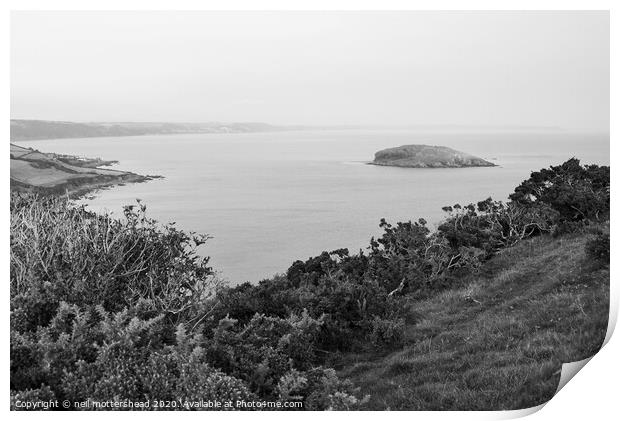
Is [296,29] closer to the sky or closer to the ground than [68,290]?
closer to the sky

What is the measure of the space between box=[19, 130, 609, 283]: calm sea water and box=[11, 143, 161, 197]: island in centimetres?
10

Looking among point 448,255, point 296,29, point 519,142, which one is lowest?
point 448,255

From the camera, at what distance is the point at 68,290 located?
18.7 ft

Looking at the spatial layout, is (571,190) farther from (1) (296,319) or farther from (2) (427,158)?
(1) (296,319)

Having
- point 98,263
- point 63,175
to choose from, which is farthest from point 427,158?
point 63,175

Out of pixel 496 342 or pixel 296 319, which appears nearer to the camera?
pixel 496 342

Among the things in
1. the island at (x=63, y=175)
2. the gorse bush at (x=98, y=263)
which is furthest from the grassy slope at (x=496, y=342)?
the island at (x=63, y=175)

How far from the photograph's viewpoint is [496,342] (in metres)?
5.70

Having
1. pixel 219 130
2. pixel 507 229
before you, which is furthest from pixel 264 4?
pixel 507 229

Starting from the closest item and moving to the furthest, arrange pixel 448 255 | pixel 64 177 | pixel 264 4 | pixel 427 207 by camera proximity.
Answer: pixel 264 4
pixel 64 177
pixel 427 207
pixel 448 255

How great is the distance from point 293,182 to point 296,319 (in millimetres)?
1550

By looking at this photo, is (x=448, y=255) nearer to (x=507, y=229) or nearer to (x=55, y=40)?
(x=507, y=229)

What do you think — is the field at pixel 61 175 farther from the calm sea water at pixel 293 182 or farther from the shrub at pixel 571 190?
the shrub at pixel 571 190
